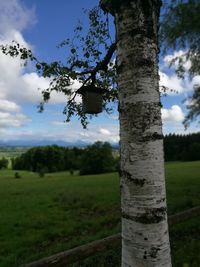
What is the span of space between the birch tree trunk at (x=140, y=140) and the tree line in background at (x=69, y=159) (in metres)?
59.3

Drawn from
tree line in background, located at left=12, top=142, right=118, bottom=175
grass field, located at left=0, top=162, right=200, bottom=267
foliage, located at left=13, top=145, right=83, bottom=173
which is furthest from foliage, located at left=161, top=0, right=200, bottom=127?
foliage, located at left=13, top=145, right=83, bottom=173

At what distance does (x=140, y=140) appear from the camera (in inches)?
95.6

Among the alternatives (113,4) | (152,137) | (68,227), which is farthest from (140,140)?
(68,227)

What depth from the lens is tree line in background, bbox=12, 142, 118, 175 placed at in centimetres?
6525

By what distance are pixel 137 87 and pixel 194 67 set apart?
579 inches

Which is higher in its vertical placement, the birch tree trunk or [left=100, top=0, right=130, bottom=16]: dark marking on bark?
[left=100, top=0, right=130, bottom=16]: dark marking on bark

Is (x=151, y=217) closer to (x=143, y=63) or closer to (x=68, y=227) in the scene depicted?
(x=143, y=63)

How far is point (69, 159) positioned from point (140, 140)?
78.6 meters

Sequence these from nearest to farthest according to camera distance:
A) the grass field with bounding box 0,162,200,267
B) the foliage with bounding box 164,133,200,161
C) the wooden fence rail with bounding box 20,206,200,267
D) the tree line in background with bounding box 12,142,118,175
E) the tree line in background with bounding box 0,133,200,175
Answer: the wooden fence rail with bounding box 20,206,200,267 → the grass field with bounding box 0,162,200,267 → the tree line in background with bounding box 12,142,118,175 → the tree line in background with bounding box 0,133,200,175 → the foliage with bounding box 164,133,200,161

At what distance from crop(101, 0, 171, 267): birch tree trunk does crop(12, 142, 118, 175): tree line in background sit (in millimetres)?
59339

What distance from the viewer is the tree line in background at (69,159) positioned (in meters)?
65.2

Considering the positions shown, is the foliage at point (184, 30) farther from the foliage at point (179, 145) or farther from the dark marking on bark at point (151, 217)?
the foliage at point (179, 145)

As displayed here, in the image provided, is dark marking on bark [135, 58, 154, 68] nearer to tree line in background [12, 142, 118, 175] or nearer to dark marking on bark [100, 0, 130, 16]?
dark marking on bark [100, 0, 130, 16]

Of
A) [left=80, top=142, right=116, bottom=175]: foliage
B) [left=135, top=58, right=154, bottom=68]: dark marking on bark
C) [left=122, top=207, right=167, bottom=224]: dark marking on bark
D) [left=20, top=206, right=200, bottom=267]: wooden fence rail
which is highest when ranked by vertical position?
[left=80, top=142, right=116, bottom=175]: foliage
